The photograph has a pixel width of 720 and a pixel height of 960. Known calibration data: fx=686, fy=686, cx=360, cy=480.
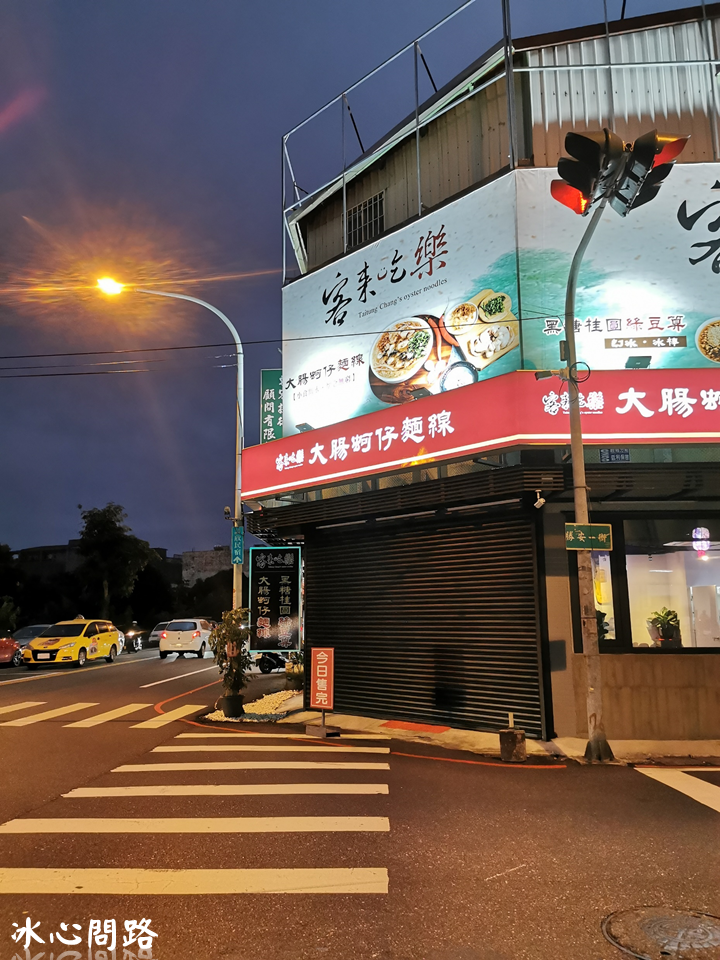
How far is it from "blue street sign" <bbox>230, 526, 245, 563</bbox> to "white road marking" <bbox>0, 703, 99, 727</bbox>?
470cm

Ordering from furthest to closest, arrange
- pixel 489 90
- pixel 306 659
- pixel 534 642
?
pixel 306 659, pixel 489 90, pixel 534 642

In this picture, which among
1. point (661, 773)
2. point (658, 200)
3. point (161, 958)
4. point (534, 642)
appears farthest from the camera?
point (658, 200)

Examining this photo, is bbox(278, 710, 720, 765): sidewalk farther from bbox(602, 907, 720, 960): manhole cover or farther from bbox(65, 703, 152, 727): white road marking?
bbox(602, 907, 720, 960): manhole cover

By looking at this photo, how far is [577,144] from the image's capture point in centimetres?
810

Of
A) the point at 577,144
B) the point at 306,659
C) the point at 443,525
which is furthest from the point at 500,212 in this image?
the point at 306,659

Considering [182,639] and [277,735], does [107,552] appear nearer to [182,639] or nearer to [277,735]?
[182,639]

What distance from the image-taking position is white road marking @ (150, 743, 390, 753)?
10.2 metres

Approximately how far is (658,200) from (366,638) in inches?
385

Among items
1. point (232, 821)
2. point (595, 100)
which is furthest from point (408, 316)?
point (232, 821)

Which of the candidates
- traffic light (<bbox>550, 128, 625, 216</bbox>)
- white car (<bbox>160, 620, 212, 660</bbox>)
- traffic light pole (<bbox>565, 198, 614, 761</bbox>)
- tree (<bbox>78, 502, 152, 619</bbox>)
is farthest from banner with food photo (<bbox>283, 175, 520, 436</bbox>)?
tree (<bbox>78, 502, 152, 619</bbox>)

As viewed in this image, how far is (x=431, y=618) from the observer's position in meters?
12.8

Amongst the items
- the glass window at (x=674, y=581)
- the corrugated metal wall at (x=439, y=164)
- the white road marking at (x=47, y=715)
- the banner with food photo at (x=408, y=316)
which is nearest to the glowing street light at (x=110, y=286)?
the banner with food photo at (x=408, y=316)

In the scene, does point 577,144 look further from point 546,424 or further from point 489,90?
point 489,90

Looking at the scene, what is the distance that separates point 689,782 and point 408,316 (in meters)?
9.27
